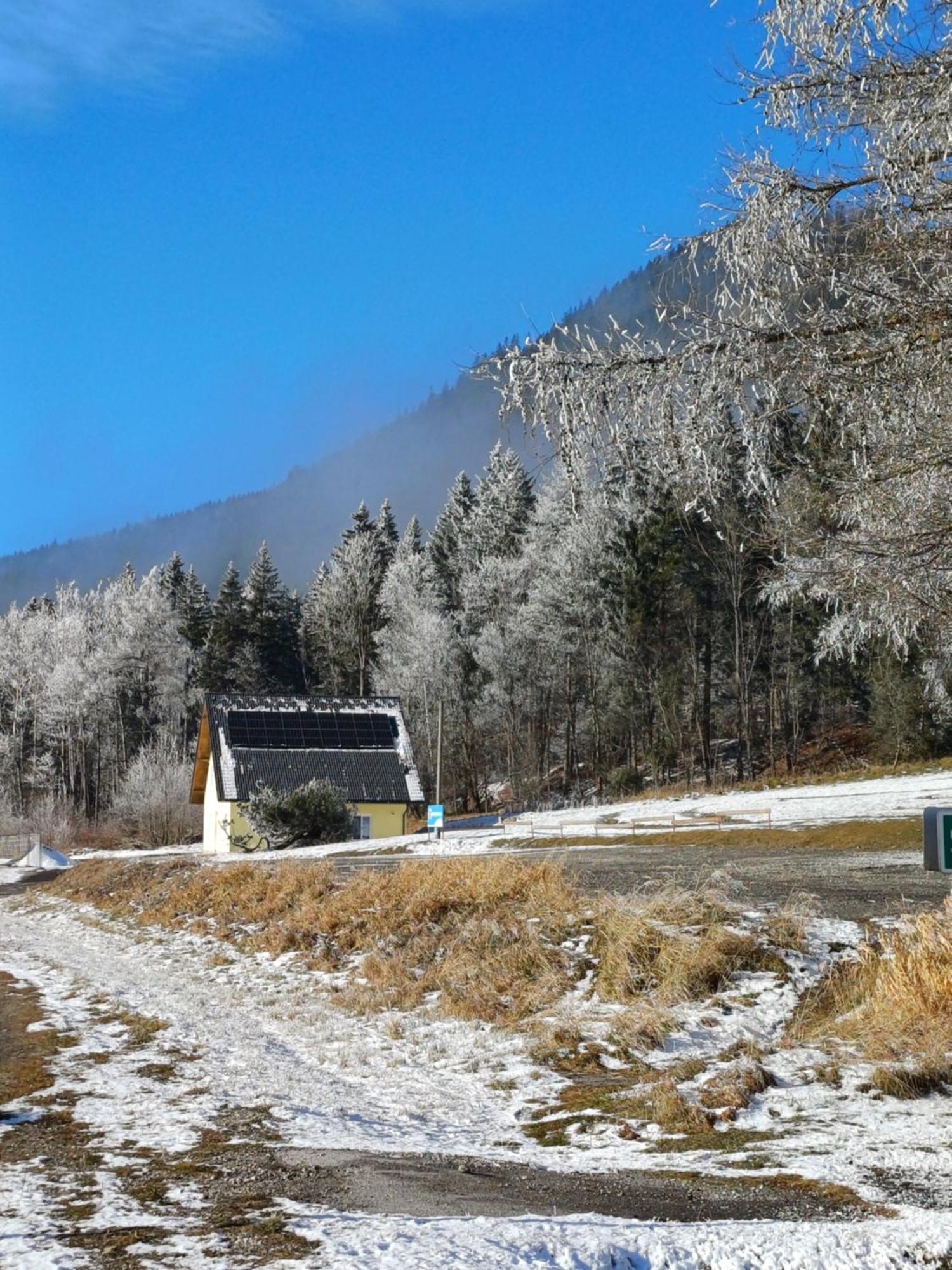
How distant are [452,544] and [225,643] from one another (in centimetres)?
1686

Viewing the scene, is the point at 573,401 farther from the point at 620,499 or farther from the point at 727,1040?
the point at 727,1040

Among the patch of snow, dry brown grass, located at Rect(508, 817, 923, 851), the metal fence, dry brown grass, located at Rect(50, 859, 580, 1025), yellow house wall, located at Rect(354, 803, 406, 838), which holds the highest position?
the patch of snow

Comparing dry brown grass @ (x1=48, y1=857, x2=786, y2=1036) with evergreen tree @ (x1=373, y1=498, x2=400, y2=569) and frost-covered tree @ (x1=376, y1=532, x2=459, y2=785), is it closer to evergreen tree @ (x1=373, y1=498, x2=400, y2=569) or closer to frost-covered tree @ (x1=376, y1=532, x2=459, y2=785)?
frost-covered tree @ (x1=376, y1=532, x2=459, y2=785)

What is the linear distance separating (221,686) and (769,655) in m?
39.8

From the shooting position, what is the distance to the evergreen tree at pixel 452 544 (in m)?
70.4

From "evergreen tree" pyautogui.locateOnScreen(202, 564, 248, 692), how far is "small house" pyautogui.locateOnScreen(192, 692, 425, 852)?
26.5 m

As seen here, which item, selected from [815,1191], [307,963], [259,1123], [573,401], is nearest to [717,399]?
[573,401]

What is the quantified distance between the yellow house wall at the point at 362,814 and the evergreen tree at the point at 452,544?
70.7ft

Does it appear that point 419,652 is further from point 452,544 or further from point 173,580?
point 173,580

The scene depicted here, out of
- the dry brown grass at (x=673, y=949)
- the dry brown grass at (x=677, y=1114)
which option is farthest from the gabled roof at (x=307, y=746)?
the dry brown grass at (x=677, y=1114)

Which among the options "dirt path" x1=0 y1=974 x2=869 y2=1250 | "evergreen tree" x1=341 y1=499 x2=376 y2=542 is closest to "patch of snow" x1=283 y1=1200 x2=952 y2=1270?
"dirt path" x1=0 y1=974 x2=869 y2=1250

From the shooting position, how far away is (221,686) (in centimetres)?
7862

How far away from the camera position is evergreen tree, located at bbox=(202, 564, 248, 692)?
78.4 meters

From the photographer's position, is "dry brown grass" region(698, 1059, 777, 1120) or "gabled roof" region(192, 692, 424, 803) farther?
"gabled roof" region(192, 692, 424, 803)
